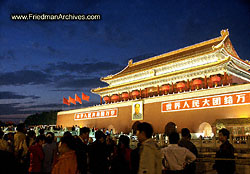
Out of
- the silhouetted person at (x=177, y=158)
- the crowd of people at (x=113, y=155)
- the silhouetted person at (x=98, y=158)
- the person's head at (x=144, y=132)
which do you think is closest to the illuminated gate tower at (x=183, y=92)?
the crowd of people at (x=113, y=155)

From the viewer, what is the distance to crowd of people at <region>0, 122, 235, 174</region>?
2.51 m

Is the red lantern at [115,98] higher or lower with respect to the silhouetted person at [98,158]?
higher

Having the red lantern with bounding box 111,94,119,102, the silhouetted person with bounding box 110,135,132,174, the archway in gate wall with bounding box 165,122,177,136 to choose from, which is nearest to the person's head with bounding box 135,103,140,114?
the archway in gate wall with bounding box 165,122,177,136

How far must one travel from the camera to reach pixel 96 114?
24.0 metres

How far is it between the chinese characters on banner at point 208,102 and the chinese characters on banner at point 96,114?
609cm

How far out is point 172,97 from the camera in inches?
680

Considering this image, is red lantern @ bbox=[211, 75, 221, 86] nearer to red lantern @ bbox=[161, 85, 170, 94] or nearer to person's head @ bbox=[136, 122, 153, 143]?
red lantern @ bbox=[161, 85, 170, 94]

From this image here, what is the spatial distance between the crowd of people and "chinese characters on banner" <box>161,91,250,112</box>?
35.4 ft

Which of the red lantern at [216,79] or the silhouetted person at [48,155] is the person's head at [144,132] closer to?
the silhouetted person at [48,155]

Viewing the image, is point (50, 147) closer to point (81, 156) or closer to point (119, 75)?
point (81, 156)

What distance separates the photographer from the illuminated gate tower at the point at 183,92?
573 inches

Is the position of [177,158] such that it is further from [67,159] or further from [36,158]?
[36,158]

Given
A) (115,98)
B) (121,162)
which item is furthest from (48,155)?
(115,98)

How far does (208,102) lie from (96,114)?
12592 millimetres
